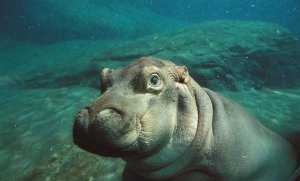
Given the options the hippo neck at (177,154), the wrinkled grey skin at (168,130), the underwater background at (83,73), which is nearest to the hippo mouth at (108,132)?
the wrinkled grey skin at (168,130)

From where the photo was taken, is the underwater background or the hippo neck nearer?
the hippo neck

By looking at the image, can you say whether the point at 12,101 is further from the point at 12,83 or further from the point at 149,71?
the point at 149,71

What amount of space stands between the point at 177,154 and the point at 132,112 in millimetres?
583

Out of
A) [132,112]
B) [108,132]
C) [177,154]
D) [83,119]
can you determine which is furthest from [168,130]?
[83,119]

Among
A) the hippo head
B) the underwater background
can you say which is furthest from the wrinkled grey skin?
the underwater background

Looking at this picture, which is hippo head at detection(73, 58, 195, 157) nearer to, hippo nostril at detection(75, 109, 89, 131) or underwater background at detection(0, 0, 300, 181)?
hippo nostril at detection(75, 109, 89, 131)

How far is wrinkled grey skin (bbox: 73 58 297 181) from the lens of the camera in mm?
2164

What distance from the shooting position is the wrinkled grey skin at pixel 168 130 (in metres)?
2.16

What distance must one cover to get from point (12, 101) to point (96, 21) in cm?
A: 1744

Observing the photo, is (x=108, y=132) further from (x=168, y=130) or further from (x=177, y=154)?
(x=177, y=154)

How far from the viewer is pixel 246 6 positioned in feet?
299

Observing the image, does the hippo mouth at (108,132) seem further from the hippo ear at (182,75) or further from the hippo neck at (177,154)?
the hippo ear at (182,75)

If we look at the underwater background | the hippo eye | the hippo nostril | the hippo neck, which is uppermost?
the hippo eye

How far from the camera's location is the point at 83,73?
11406 mm
